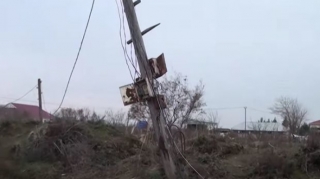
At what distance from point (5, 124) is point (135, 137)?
19.2 ft

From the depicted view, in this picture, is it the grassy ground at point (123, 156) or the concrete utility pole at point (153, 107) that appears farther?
the grassy ground at point (123, 156)

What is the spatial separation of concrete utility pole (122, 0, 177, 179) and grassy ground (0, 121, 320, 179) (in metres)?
0.33

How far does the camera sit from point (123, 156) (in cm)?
1301

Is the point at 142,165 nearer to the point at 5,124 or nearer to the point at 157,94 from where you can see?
the point at 157,94

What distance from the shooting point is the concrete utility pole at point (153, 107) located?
9297 mm

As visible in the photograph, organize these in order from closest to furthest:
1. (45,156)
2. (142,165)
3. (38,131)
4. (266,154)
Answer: (266,154), (142,165), (45,156), (38,131)

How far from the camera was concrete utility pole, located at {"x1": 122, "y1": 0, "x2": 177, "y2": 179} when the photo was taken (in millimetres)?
9297

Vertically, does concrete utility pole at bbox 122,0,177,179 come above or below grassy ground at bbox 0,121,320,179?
above

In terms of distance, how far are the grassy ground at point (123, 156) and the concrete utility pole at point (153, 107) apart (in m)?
0.33

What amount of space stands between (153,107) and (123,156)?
4048mm

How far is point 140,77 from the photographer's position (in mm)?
9492

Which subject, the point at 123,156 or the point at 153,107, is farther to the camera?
the point at 123,156

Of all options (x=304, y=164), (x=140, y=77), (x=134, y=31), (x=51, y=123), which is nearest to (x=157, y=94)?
(x=140, y=77)

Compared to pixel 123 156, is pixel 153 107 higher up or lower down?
higher up
